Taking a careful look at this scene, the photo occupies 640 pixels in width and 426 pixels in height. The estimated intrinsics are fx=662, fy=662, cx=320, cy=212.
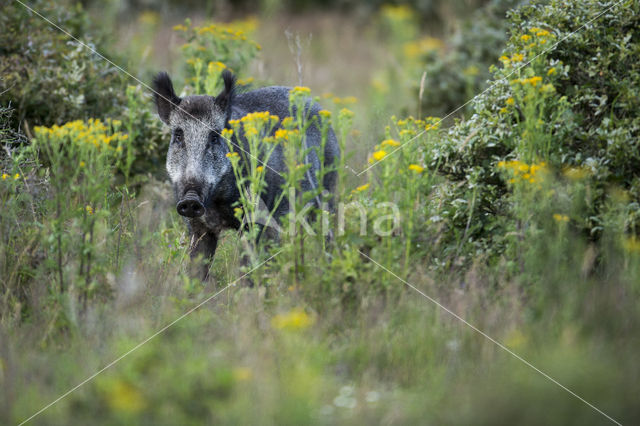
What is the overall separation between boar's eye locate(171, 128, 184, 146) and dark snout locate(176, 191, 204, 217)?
2.10 feet

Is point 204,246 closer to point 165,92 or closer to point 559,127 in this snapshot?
point 165,92

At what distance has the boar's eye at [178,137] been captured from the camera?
5355mm

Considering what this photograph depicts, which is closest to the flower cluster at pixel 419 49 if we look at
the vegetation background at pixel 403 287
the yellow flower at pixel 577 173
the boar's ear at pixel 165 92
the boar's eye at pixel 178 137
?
the vegetation background at pixel 403 287

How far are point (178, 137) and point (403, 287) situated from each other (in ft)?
7.68

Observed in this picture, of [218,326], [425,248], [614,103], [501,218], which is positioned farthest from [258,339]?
[614,103]

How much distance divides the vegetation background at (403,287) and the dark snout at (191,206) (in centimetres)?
40

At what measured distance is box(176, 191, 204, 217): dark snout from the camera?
4828 mm

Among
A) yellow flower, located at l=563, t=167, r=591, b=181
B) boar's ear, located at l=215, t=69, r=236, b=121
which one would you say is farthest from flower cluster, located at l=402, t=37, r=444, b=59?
yellow flower, located at l=563, t=167, r=591, b=181

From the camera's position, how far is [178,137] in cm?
539

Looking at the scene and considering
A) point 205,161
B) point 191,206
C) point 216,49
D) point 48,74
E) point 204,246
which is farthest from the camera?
point 216,49

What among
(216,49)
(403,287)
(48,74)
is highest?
(216,49)

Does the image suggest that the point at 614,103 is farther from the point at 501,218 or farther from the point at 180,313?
the point at 180,313

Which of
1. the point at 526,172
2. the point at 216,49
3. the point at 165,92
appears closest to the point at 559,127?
the point at 526,172

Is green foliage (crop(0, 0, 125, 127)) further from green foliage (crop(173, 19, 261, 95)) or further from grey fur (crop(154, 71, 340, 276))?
grey fur (crop(154, 71, 340, 276))
